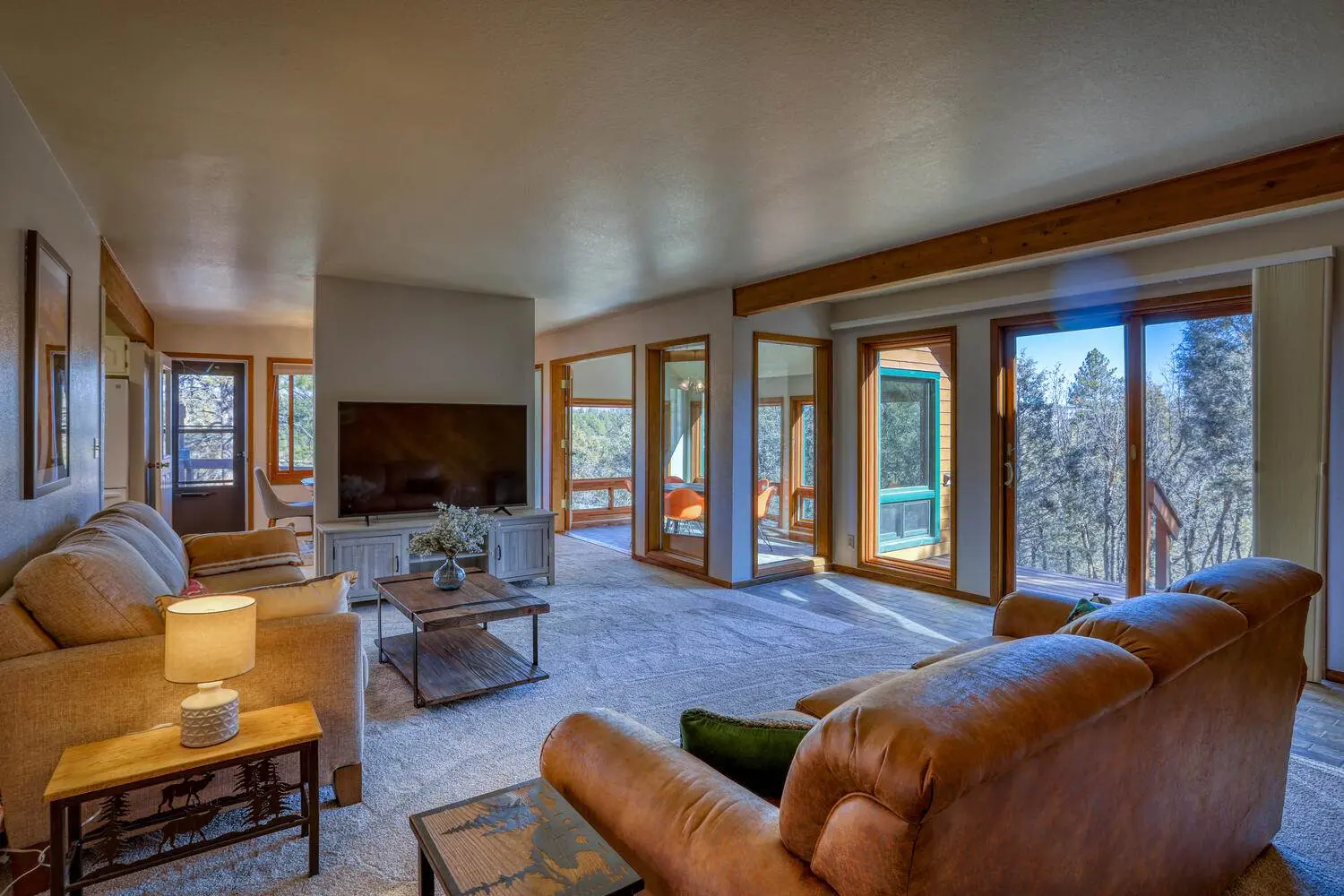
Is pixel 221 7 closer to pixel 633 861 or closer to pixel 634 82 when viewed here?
pixel 634 82

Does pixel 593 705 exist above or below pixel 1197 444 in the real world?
below

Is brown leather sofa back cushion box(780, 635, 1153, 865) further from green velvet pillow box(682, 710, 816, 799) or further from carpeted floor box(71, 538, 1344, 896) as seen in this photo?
carpeted floor box(71, 538, 1344, 896)

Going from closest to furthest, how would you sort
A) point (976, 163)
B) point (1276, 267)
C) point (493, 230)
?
point (976, 163) → point (1276, 267) → point (493, 230)

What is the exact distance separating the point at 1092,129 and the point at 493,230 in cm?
296

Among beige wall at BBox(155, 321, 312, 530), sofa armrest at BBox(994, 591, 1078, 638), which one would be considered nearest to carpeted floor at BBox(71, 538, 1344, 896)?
sofa armrest at BBox(994, 591, 1078, 638)

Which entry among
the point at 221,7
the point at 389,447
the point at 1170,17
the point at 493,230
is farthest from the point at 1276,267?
the point at 389,447

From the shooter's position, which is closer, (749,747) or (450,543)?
(749,747)

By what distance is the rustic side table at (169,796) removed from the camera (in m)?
1.71

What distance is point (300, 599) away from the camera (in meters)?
2.36

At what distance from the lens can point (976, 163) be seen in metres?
2.90

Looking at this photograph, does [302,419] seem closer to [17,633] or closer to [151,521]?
[151,521]

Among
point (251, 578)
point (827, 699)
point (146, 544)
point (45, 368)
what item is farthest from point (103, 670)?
point (827, 699)

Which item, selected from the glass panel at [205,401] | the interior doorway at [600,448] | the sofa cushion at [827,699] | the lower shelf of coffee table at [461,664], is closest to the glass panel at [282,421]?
the glass panel at [205,401]

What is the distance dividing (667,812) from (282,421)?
8.29 metres
